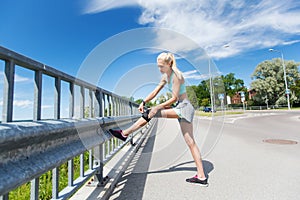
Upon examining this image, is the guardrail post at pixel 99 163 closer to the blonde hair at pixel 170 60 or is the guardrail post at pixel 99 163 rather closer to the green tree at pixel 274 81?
the blonde hair at pixel 170 60

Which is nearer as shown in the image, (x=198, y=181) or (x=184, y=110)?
(x=198, y=181)

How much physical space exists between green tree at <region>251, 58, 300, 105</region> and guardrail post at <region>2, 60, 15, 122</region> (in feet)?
217

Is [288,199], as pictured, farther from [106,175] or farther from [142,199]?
[106,175]

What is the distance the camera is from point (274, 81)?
192ft

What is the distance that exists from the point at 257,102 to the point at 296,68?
13.7 m

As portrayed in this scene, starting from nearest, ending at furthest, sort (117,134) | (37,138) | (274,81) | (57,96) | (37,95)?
1. (37,138)
2. (37,95)
3. (57,96)
4. (117,134)
5. (274,81)

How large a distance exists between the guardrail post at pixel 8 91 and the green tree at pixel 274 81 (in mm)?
66076

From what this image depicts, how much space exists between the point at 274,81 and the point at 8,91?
2638 inches

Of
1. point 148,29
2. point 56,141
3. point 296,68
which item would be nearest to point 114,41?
point 148,29

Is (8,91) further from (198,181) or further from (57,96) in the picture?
(198,181)

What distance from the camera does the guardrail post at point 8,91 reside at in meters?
1.36

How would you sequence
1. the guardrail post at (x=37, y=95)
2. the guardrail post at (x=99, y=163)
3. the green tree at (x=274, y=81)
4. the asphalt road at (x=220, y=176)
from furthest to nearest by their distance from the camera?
the green tree at (x=274, y=81), the guardrail post at (x=99, y=163), the asphalt road at (x=220, y=176), the guardrail post at (x=37, y=95)

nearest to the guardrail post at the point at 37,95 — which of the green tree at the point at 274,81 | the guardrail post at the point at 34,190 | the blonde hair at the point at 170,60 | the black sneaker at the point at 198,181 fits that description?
the guardrail post at the point at 34,190

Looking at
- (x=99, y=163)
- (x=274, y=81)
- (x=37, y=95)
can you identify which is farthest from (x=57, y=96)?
(x=274, y=81)
